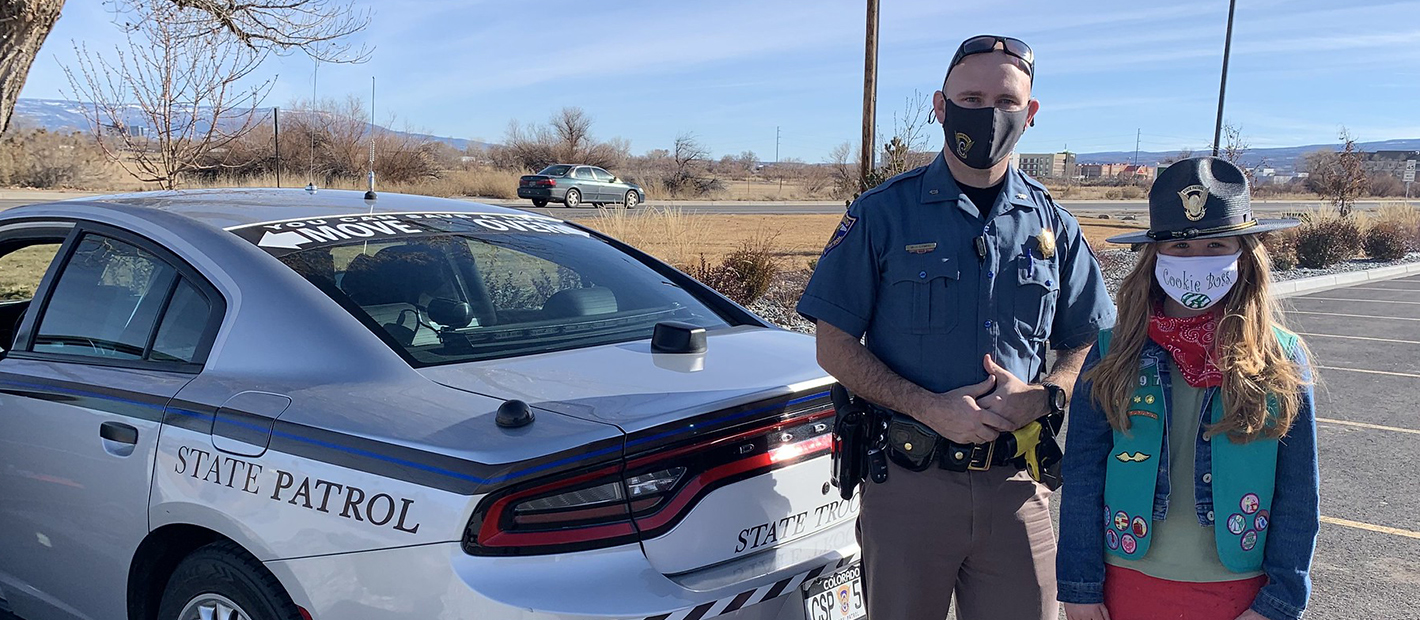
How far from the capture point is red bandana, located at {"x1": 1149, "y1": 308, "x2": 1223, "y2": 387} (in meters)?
1.97

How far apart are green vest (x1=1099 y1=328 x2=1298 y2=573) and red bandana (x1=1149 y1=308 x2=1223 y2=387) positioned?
0.05 metres

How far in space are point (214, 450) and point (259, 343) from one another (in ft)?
0.94

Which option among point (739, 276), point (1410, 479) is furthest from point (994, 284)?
point (739, 276)

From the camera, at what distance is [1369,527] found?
4.75m

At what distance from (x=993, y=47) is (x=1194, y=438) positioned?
1.03m

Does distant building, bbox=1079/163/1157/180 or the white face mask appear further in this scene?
distant building, bbox=1079/163/1157/180

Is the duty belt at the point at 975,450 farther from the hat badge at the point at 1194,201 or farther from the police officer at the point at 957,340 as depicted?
the hat badge at the point at 1194,201

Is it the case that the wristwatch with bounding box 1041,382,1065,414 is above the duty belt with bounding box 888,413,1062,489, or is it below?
above

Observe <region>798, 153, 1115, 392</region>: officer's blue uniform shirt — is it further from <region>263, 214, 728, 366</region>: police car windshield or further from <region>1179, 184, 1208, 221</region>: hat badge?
<region>263, 214, 728, 366</region>: police car windshield

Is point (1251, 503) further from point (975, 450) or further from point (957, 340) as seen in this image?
point (957, 340)

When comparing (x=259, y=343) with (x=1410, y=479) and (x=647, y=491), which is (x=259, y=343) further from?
(x=1410, y=479)

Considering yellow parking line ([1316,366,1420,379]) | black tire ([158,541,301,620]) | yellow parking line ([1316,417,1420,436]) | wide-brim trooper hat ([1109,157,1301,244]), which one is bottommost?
yellow parking line ([1316,417,1420,436])

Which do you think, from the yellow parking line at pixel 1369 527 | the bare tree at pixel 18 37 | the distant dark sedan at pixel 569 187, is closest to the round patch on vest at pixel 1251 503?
the yellow parking line at pixel 1369 527

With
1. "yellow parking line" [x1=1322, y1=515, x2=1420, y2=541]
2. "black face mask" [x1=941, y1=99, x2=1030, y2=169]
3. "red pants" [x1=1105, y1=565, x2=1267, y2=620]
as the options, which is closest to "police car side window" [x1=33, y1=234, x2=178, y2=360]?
"black face mask" [x1=941, y1=99, x2=1030, y2=169]
